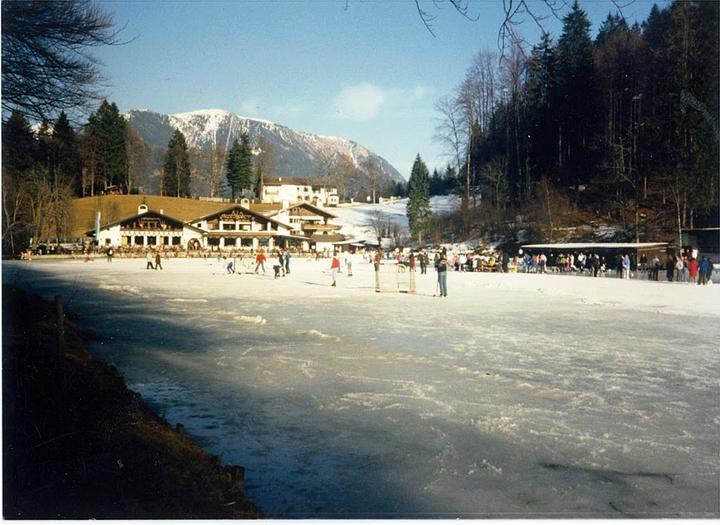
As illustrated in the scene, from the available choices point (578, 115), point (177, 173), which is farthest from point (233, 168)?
point (578, 115)

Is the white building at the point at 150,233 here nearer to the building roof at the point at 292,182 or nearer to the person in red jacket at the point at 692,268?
the building roof at the point at 292,182

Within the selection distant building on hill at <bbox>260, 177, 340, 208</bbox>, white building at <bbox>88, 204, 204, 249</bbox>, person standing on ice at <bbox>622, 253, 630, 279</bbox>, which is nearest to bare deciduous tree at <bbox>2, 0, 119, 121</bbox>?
person standing on ice at <bbox>622, 253, 630, 279</bbox>

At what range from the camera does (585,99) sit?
2027cm

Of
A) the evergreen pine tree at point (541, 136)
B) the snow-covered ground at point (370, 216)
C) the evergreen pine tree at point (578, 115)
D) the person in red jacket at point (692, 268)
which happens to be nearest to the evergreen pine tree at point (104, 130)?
the evergreen pine tree at point (541, 136)

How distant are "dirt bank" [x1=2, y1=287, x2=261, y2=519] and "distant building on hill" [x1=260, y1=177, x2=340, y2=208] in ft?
336

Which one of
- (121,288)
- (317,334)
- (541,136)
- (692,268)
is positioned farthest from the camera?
(541,136)

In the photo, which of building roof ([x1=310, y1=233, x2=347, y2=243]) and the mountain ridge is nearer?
the mountain ridge

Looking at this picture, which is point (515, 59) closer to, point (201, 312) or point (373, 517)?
point (373, 517)

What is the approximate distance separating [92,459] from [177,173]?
55.2 metres

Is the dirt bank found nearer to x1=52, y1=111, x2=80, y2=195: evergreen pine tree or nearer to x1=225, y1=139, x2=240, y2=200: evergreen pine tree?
x1=52, y1=111, x2=80, y2=195: evergreen pine tree

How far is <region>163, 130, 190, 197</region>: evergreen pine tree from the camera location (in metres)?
46.8

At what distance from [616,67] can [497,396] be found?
15728mm

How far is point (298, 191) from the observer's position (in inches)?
4377

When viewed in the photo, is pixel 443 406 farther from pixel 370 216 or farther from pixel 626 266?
pixel 370 216
